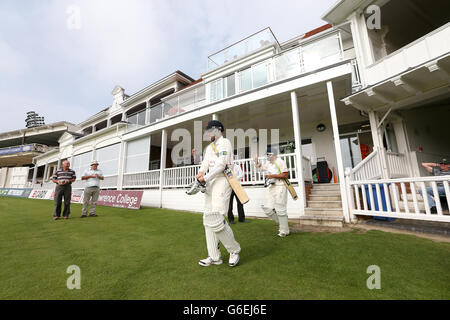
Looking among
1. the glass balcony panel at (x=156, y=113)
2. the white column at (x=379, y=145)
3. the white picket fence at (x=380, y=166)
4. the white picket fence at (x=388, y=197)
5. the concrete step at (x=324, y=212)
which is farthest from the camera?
the glass balcony panel at (x=156, y=113)

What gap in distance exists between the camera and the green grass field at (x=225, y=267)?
6.25ft

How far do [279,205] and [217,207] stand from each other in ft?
6.49

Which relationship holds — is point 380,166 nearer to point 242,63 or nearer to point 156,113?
point 242,63

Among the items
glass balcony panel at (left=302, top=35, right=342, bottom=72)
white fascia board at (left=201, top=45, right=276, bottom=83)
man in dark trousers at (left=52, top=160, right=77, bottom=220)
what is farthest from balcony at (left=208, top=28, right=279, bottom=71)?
man in dark trousers at (left=52, top=160, right=77, bottom=220)

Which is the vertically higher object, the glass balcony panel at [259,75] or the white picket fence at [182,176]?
the glass balcony panel at [259,75]

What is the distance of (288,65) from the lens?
7129mm

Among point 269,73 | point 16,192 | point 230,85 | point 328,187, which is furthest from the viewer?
point 16,192

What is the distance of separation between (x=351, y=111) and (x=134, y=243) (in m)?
9.34

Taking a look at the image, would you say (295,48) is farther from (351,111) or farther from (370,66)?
(351,111)

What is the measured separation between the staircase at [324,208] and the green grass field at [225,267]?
85cm

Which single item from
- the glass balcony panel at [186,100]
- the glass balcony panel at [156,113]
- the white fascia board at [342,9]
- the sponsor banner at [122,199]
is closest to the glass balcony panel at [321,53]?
the white fascia board at [342,9]

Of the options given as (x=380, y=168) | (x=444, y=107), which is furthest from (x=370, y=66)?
(x=444, y=107)

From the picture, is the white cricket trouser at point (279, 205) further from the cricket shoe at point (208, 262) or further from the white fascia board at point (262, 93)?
the white fascia board at point (262, 93)

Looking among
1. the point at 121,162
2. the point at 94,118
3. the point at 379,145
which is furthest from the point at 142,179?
the point at 94,118
